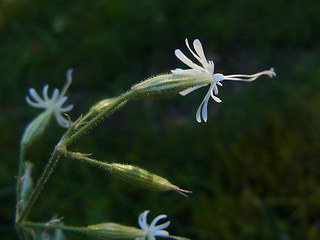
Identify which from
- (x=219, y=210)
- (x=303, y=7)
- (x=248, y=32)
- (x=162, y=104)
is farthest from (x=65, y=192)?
(x=303, y=7)

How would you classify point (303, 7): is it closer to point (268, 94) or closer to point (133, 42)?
point (268, 94)

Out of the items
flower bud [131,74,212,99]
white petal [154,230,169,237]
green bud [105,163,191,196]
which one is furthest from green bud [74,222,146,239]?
flower bud [131,74,212,99]

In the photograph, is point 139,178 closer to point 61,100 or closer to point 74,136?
point 74,136

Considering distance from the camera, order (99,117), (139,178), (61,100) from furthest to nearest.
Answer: (61,100)
(139,178)
(99,117)

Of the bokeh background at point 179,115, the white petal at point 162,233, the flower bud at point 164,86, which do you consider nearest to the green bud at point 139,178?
the white petal at point 162,233

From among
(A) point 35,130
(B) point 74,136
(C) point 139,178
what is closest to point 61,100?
(A) point 35,130

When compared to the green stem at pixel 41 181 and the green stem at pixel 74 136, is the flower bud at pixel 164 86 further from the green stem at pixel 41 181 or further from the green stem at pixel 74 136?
the green stem at pixel 41 181
